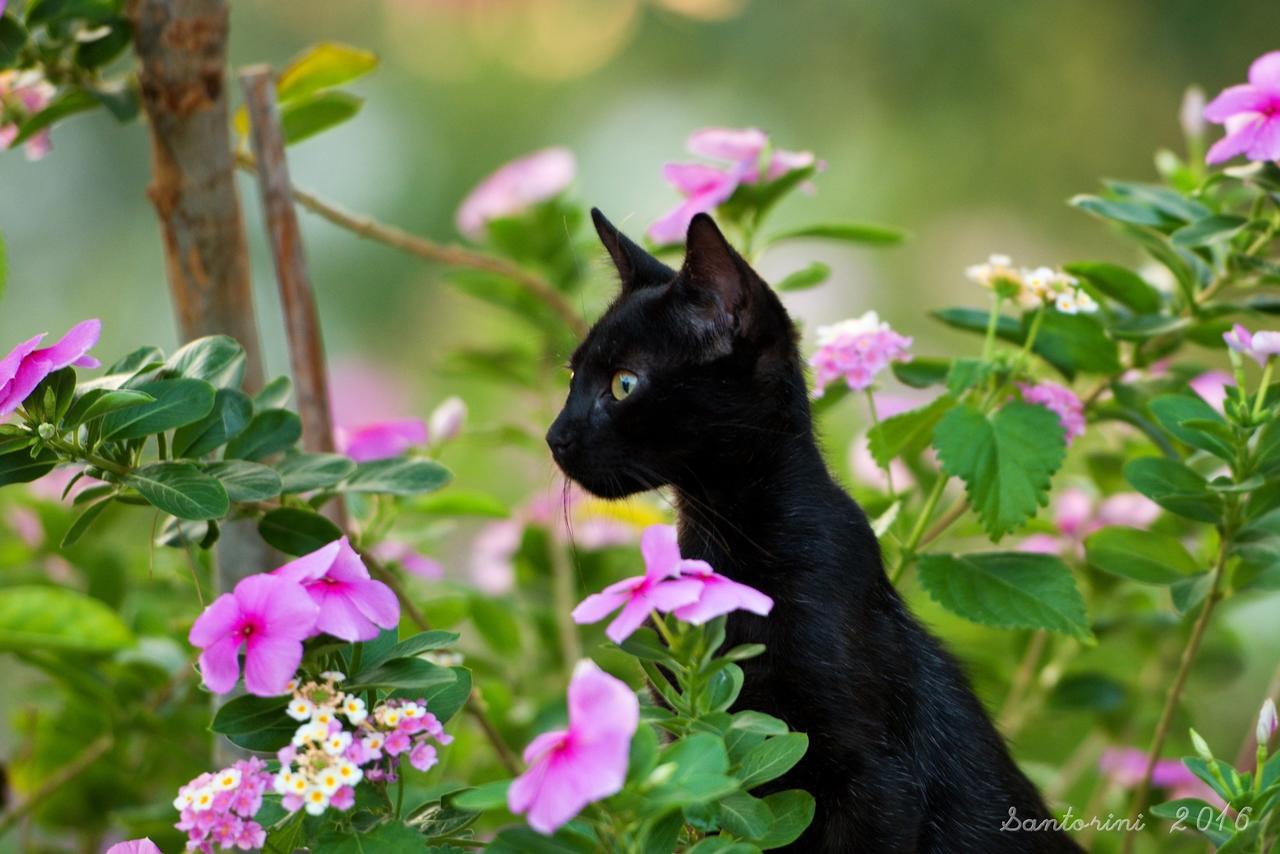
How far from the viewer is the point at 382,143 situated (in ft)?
Result: 8.71

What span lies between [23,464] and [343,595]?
0.74ft

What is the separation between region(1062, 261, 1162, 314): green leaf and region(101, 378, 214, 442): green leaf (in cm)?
69

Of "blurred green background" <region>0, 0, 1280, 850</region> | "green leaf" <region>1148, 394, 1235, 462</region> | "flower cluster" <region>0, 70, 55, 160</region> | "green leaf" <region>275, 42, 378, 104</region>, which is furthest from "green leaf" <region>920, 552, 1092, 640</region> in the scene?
"blurred green background" <region>0, 0, 1280, 850</region>

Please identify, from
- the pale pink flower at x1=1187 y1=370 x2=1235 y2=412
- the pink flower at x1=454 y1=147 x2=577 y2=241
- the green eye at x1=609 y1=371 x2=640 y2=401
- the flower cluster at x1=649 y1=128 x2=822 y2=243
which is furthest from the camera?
the pink flower at x1=454 y1=147 x2=577 y2=241

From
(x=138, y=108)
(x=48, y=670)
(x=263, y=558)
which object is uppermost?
(x=138, y=108)

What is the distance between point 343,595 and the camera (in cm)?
75

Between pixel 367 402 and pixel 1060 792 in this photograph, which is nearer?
pixel 1060 792

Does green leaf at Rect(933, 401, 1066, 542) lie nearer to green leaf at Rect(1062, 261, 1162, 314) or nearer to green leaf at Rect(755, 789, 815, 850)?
green leaf at Rect(1062, 261, 1162, 314)

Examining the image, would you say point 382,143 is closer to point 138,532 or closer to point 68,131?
point 68,131

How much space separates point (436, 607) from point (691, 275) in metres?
0.56

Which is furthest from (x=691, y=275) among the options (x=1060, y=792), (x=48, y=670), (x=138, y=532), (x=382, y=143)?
(x=382, y=143)

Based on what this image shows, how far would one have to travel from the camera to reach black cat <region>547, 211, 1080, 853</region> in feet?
3.08

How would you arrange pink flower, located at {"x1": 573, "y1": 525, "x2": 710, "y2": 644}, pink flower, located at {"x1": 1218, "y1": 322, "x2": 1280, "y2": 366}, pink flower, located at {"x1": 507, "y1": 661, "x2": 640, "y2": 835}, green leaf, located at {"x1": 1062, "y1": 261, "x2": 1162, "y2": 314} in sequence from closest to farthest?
pink flower, located at {"x1": 507, "y1": 661, "x2": 640, "y2": 835} → pink flower, located at {"x1": 573, "y1": 525, "x2": 710, "y2": 644} → pink flower, located at {"x1": 1218, "y1": 322, "x2": 1280, "y2": 366} → green leaf, located at {"x1": 1062, "y1": 261, "x2": 1162, "y2": 314}

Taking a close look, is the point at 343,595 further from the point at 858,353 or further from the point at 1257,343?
the point at 1257,343
